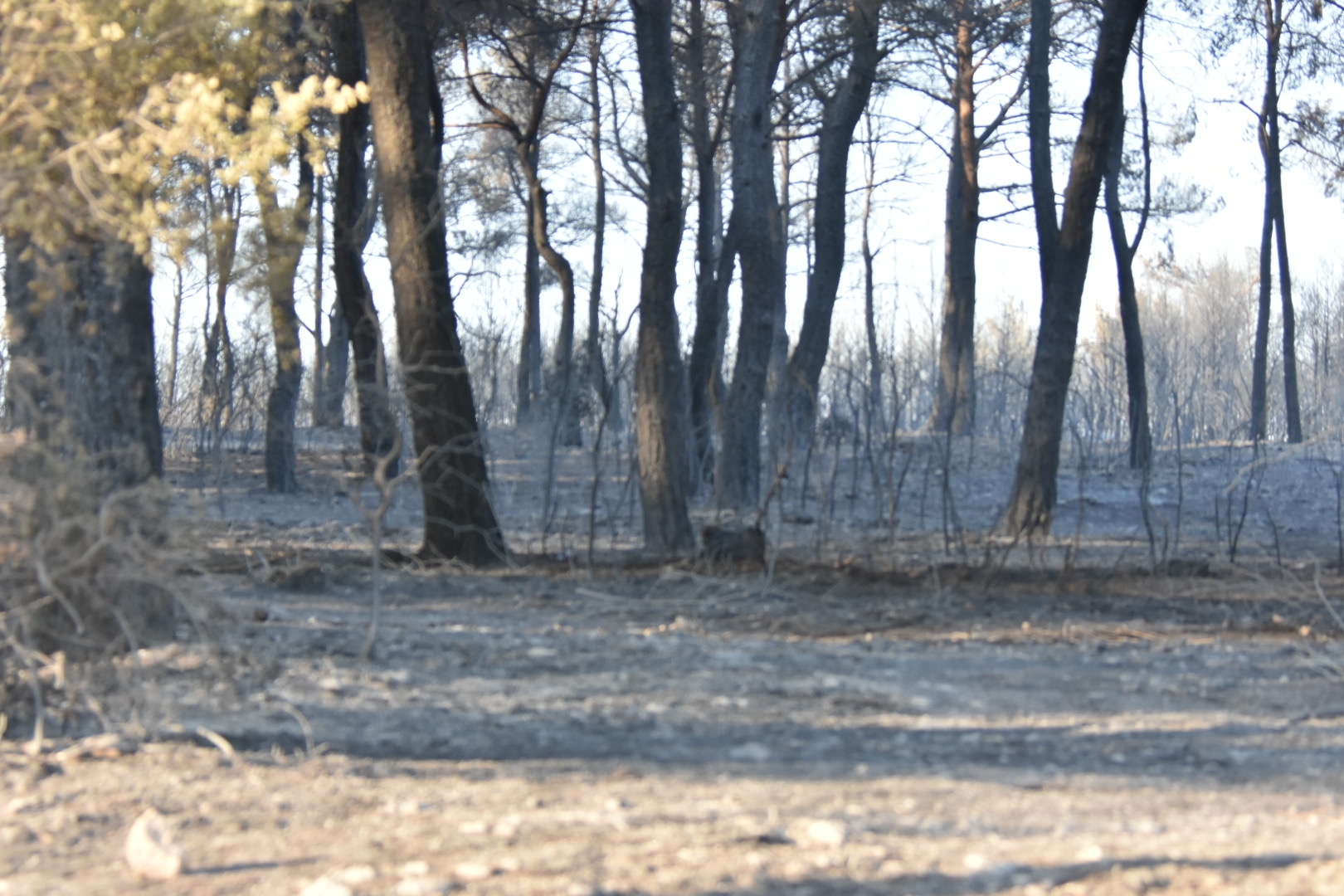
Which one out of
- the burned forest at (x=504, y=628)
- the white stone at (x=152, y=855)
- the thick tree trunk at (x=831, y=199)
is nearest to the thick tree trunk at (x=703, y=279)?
the thick tree trunk at (x=831, y=199)

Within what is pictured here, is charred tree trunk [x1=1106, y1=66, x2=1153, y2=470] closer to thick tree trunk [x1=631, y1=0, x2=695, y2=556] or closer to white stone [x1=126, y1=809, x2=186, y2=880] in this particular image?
thick tree trunk [x1=631, y1=0, x2=695, y2=556]

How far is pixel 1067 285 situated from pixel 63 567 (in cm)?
860

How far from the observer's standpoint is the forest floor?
110 inches

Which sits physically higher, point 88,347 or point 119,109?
point 119,109

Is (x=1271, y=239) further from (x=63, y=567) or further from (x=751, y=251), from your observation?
(x=63, y=567)

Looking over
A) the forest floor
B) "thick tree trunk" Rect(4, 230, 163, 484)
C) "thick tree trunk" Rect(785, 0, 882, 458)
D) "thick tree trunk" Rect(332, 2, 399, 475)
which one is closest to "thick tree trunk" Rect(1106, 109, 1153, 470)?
"thick tree trunk" Rect(785, 0, 882, 458)

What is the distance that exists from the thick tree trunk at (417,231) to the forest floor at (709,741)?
86 cm

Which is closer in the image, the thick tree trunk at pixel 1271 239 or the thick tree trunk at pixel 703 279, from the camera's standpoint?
the thick tree trunk at pixel 703 279

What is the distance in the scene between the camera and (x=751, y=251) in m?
10.6

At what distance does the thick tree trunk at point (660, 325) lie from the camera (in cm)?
838

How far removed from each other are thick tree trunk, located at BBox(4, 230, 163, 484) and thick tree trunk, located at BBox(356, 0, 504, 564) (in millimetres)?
2473

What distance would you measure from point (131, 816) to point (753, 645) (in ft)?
10.5

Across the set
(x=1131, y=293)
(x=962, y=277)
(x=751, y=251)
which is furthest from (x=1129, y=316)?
(x=751, y=251)

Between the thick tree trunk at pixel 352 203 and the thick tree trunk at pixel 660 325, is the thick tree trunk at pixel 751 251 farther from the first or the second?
the thick tree trunk at pixel 352 203
